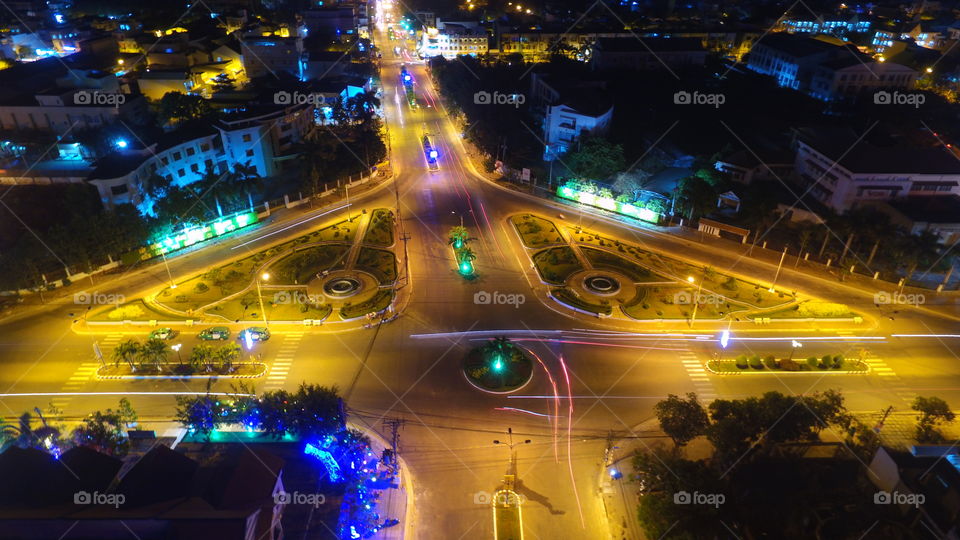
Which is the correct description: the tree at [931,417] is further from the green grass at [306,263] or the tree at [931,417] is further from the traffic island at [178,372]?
the green grass at [306,263]

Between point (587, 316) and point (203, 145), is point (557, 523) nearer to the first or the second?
point (587, 316)

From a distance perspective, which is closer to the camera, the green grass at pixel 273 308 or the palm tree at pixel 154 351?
the palm tree at pixel 154 351

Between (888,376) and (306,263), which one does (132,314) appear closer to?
(306,263)

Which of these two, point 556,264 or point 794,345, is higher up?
point 556,264

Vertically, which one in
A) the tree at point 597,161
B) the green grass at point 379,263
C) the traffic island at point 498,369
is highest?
the tree at point 597,161

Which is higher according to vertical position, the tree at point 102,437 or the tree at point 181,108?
the tree at point 181,108

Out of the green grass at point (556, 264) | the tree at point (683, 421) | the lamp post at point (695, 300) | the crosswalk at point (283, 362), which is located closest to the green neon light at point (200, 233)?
the crosswalk at point (283, 362)


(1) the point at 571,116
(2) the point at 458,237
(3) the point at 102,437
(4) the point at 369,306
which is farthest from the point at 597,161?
(3) the point at 102,437
